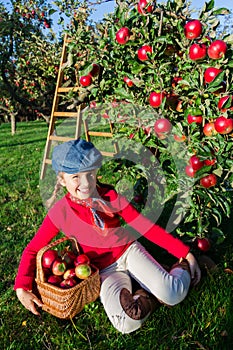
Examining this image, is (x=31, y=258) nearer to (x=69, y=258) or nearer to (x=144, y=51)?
(x=69, y=258)

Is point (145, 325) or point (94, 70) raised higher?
point (94, 70)

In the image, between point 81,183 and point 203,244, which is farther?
point 203,244

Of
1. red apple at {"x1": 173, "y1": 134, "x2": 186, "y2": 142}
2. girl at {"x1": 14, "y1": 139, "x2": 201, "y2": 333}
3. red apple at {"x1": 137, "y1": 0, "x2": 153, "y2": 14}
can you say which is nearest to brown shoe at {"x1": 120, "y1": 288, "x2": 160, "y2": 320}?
girl at {"x1": 14, "y1": 139, "x2": 201, "y2": 333}

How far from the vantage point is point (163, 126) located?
2.09m

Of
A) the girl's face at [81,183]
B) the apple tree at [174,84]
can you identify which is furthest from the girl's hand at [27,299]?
the apple tree at [174,84]

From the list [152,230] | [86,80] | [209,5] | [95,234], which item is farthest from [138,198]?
[209,5]

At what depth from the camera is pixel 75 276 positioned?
6.88ft

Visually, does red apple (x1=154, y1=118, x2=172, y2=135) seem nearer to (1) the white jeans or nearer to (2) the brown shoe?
(1) the white jeans

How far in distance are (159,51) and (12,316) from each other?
5.35 ft

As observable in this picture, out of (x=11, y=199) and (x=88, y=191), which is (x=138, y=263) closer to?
(x=88, y=191)

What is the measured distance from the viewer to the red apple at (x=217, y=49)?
72.5 inches

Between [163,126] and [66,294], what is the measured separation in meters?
0.99

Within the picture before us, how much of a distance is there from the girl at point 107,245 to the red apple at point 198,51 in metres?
0.72

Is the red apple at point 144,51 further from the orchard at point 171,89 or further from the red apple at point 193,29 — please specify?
the red apple at point 193,29
